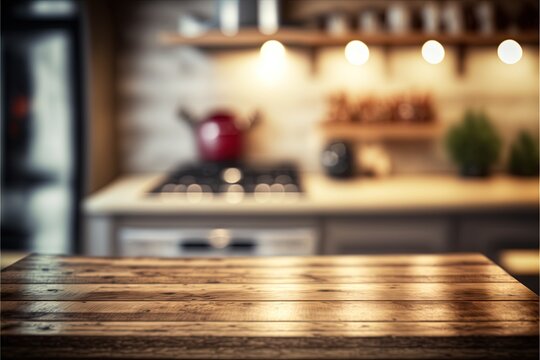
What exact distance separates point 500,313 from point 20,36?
2.25 meters

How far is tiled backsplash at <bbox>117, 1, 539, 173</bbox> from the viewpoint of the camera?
125 inches

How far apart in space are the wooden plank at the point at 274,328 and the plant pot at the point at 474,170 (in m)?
2.15

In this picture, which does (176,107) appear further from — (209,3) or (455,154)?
(455,154)

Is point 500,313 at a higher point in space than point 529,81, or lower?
lower

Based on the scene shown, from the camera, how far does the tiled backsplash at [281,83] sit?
317 cm

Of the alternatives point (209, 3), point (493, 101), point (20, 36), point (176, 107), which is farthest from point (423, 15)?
point (20, 36)

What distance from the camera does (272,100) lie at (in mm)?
3189

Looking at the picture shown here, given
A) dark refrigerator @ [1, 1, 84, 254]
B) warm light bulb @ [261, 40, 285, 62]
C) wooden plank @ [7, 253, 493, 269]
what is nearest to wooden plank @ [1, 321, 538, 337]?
wooden plank @ [7, 253, 493, 269]

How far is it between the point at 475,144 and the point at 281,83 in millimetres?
963

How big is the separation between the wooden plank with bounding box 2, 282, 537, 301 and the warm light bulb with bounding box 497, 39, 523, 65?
214 centimetres

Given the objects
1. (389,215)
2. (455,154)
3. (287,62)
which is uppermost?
(287,62)

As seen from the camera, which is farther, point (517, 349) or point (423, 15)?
point (423, 15)

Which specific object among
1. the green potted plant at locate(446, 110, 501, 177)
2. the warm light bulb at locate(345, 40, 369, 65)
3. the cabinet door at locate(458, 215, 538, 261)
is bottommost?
the cabinet door at locate(458, 215, 538, 261)

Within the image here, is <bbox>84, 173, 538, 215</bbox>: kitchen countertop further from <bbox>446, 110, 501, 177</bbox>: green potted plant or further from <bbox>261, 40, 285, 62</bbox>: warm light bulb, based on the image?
<bbox>261, 40, 285, 62</bbox>: warm light bulb
